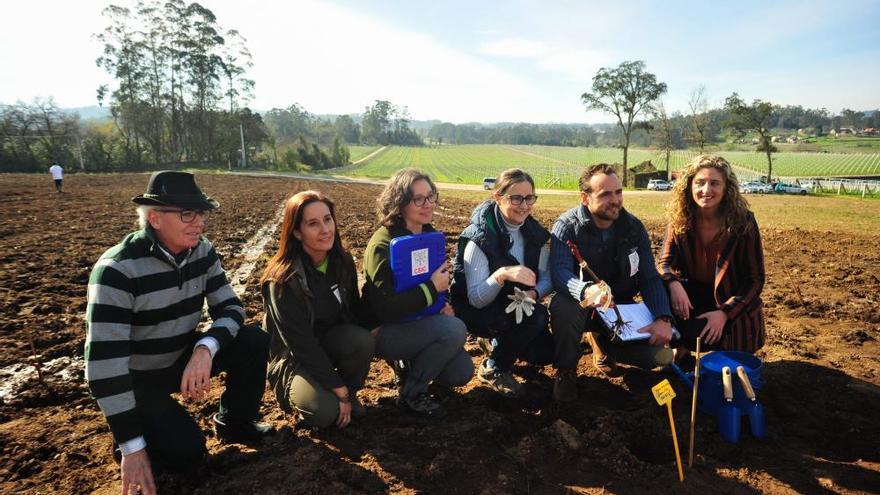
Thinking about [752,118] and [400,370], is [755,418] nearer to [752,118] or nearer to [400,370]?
[400,370]

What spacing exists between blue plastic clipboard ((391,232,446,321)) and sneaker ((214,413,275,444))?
113cm

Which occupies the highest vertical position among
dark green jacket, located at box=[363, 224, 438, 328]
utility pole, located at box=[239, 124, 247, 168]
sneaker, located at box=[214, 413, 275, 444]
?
utility pole, located at box=[239, 124, 247, 168]

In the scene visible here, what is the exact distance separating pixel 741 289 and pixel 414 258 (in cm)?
240

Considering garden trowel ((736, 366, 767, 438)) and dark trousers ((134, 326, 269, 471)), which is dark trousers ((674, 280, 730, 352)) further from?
dark trousers ((134, 326, 269, 471))

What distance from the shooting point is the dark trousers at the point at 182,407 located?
2.41 meters

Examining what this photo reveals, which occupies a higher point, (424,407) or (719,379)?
(719,379)

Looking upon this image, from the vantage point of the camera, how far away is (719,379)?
283 centimetres

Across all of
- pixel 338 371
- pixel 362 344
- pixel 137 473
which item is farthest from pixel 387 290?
pixel 137 473

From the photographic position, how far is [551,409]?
3145 millimetres

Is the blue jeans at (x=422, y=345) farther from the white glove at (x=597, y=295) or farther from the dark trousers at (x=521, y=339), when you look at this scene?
the white glove at (x=597, y=295)

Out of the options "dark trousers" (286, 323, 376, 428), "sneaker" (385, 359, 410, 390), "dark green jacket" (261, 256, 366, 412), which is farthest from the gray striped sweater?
"sneaker" (385, 359, 410, 390)

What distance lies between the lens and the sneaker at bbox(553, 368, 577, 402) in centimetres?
323

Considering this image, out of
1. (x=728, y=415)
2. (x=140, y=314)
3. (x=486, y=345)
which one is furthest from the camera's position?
(x=486, y=345)

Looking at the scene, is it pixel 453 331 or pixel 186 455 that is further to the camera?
pixel 453 331
